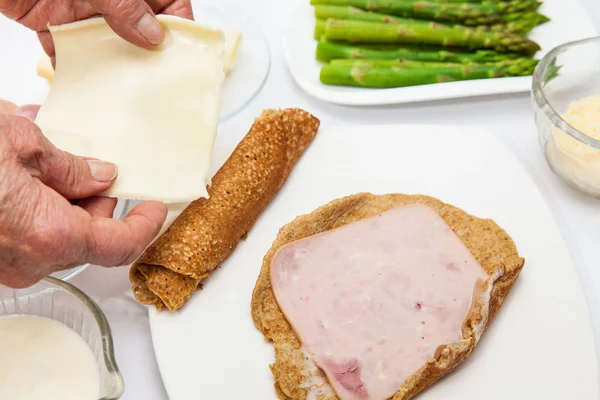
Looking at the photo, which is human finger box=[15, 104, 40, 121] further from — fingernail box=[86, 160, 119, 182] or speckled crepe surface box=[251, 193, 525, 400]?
speckled crepe surface box=[251, 193, 525, 400]

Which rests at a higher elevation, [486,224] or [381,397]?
[486,224]

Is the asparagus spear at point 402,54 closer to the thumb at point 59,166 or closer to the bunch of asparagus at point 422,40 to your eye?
the bunch of asparagus at point 422,40

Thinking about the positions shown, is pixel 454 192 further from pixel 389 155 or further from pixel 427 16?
pixel 427 16

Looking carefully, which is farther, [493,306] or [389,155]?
[389,155]

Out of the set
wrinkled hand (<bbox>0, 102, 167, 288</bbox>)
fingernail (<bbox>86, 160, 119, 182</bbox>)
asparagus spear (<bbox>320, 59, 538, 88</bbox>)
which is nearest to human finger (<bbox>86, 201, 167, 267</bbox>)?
wrinkled hand (<bbox>0, 102, 167, 288</bbox>)

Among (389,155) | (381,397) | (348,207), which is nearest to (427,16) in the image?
(389,155)
